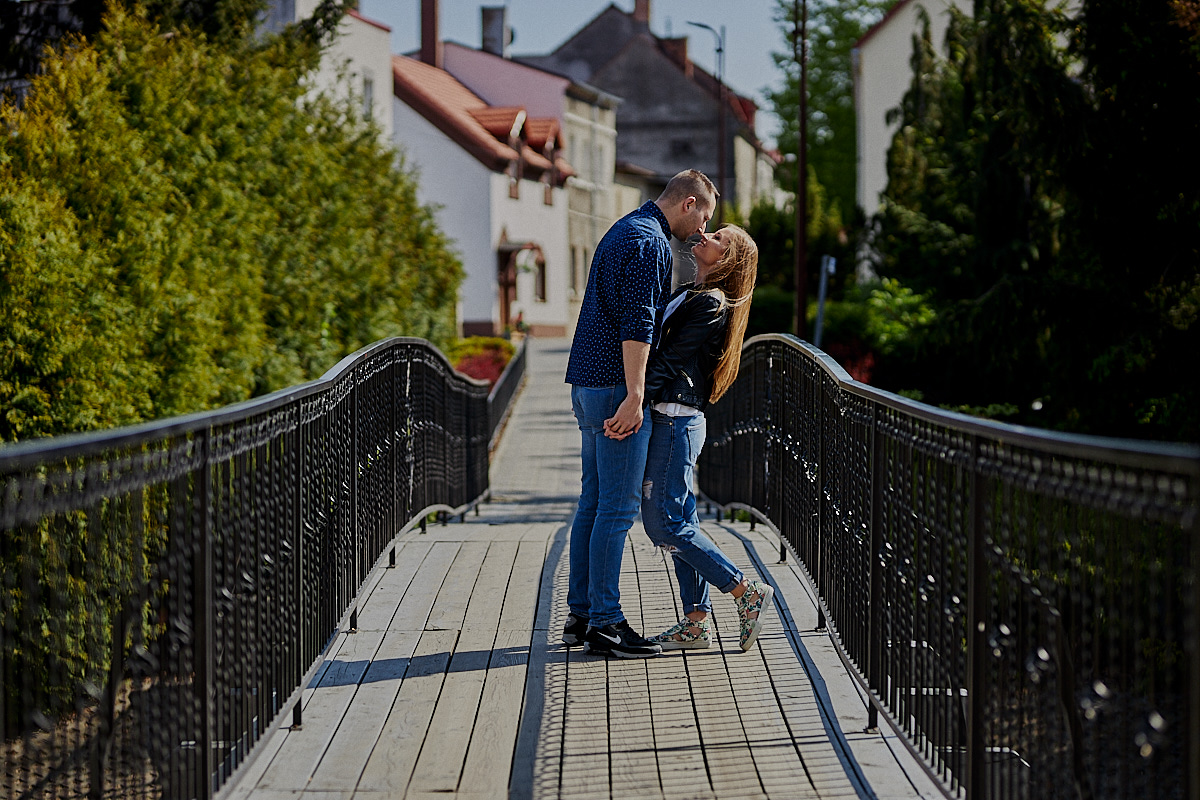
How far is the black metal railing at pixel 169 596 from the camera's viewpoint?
117 inches

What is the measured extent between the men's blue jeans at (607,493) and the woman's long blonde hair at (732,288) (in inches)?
16.1

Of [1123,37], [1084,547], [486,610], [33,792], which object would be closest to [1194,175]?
[1123,37]

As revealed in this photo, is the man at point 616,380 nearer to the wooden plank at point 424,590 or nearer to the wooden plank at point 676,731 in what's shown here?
the wooden plank at point 676,731

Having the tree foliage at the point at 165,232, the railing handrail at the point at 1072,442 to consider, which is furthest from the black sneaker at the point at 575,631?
the tree foliage at the point at 165,232

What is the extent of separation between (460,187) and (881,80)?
1468 centimetres

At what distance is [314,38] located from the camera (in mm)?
18188

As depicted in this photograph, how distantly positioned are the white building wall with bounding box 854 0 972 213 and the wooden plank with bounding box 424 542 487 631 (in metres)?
34.7

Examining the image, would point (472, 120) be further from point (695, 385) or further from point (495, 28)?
point (695, 385)

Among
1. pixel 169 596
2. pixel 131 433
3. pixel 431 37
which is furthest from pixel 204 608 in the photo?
pixel 431 37

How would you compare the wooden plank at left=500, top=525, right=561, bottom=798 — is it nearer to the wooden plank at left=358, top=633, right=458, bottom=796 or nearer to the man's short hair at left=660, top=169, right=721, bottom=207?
the wooden plank at left=358, top=633, right=458, bottom=796

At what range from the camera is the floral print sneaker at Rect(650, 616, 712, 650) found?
5.75m

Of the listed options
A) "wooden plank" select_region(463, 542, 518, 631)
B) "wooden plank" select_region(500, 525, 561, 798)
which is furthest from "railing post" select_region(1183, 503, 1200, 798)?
"wooden plank" select_region(463, 542, 518, 631)

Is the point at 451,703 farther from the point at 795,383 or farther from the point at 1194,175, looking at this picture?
the point at 1194,175

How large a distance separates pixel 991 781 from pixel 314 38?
54.4 feet
